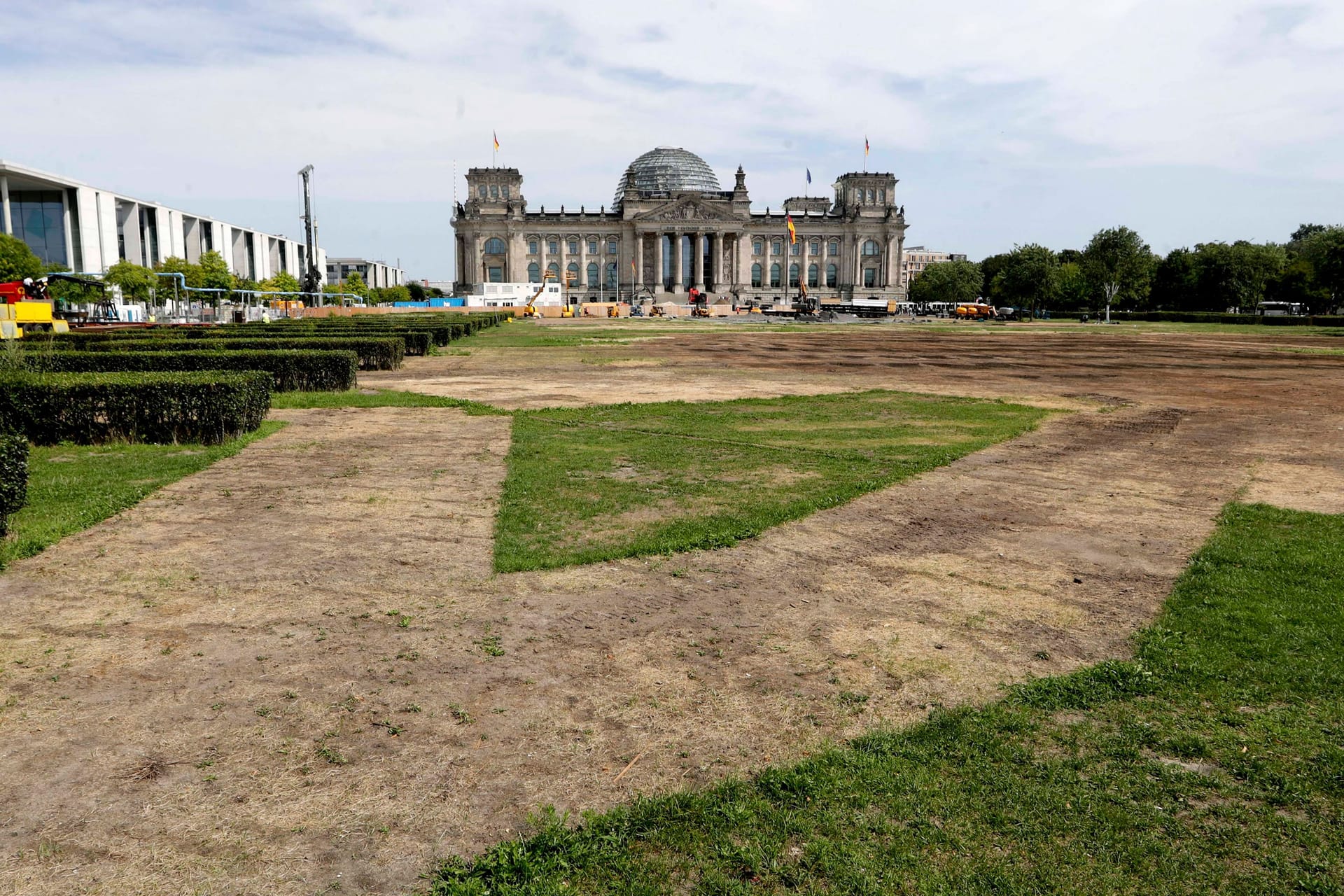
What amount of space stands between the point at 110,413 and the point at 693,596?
1144 cm

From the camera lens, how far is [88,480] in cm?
1132

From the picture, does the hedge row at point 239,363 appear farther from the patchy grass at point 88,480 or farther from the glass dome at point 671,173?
the glass dome at point 671,173

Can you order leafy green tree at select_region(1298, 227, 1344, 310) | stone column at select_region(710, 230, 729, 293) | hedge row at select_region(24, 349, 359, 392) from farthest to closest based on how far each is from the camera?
stone column at select_region(710, 230, 729, 293)
leafy green tree at select_region(1298, 227, 1344, 310)
hedge row at select_region(24, 349, 359, 392)

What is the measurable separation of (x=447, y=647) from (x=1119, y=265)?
105145 millimetres

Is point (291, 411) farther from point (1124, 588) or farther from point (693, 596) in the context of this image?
point (1124, 588)

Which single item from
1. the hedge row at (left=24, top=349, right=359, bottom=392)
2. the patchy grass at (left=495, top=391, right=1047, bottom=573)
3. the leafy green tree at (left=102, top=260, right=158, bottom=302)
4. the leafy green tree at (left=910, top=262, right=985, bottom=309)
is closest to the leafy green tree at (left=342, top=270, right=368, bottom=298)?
the leafy green tree at (left=102, top=260, right=158, bottom=302)

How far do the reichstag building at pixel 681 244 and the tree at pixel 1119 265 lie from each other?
60.9 metres

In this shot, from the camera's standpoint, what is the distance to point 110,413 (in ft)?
46.1

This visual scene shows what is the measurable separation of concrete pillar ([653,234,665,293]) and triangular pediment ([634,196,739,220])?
3398 mm

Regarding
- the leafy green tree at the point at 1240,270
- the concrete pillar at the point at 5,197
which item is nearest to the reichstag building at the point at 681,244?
the leafy green tree at the point at 1240,270

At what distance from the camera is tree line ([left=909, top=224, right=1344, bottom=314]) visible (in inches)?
3595

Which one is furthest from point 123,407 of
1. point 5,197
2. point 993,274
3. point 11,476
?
point 993,274

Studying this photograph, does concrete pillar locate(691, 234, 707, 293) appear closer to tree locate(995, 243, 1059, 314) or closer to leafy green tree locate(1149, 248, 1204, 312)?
tree locate(995, 243, 1059, 314)

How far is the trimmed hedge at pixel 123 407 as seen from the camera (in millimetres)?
13719
